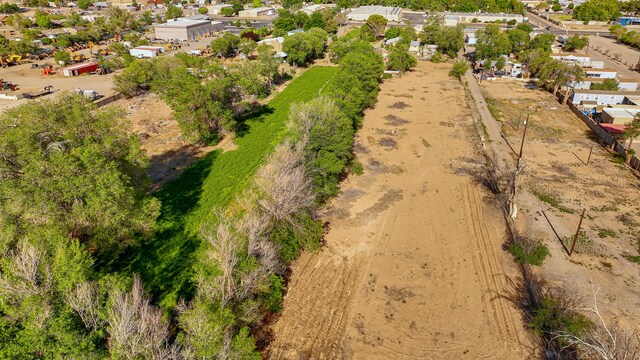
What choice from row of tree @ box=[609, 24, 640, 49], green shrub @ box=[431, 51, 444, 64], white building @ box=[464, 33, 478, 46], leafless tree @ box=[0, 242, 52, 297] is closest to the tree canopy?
row of tree @ box=[609, 24, 640, 49]

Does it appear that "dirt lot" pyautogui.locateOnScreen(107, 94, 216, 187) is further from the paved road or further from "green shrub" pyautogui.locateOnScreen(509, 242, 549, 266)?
the paved road

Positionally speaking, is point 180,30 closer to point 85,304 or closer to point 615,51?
point 85,304

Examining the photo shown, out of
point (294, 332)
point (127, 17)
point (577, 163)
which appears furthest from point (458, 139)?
point (127, 17)

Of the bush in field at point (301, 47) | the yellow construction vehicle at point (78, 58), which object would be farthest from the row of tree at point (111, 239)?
the yellow construction vehicle at point (78, 58)

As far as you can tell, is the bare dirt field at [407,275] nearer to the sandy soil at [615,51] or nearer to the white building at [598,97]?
the white building at [598,97]

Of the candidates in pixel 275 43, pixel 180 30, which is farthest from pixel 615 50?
pixel 180 30

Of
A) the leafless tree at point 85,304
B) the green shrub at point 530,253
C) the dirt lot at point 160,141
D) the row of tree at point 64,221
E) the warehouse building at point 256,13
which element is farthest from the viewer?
the warehouse building at point 256,13

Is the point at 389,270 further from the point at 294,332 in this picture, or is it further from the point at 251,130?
the point at 251,130
